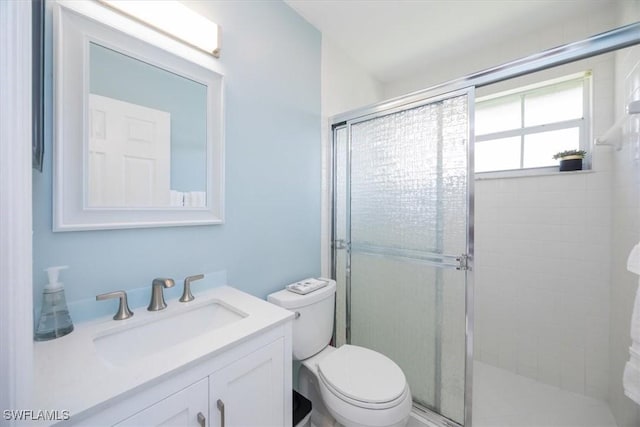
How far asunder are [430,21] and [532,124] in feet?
3.70

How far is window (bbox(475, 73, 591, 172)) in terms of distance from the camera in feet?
5.81

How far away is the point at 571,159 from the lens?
5.54 ft

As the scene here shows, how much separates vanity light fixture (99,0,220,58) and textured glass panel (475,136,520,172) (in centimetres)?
211

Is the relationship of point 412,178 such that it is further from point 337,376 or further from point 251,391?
point 251,391

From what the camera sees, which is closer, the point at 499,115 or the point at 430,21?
the point at 430,21

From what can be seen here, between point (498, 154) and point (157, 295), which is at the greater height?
point (498, 154)

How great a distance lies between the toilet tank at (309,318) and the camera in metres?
1.29

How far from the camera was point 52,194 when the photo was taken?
2.55ft

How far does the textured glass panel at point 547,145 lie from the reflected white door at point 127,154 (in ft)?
7.97

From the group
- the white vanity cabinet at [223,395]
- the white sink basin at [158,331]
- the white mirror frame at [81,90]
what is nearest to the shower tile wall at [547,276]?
the white vanity cabinet at [223,395]

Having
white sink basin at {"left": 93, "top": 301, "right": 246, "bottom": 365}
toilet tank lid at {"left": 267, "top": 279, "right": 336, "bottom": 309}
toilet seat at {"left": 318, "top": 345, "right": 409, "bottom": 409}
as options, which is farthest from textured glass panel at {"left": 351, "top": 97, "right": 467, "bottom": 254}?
white sink basin at {"left": 93, "top": 301, "right": 246, "bottom": 365}

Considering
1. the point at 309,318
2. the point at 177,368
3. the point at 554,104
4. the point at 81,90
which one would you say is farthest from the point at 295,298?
the point at 554,104

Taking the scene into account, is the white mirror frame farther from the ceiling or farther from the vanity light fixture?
the ceiling

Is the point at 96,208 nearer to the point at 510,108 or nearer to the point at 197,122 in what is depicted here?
the point at 197,122
